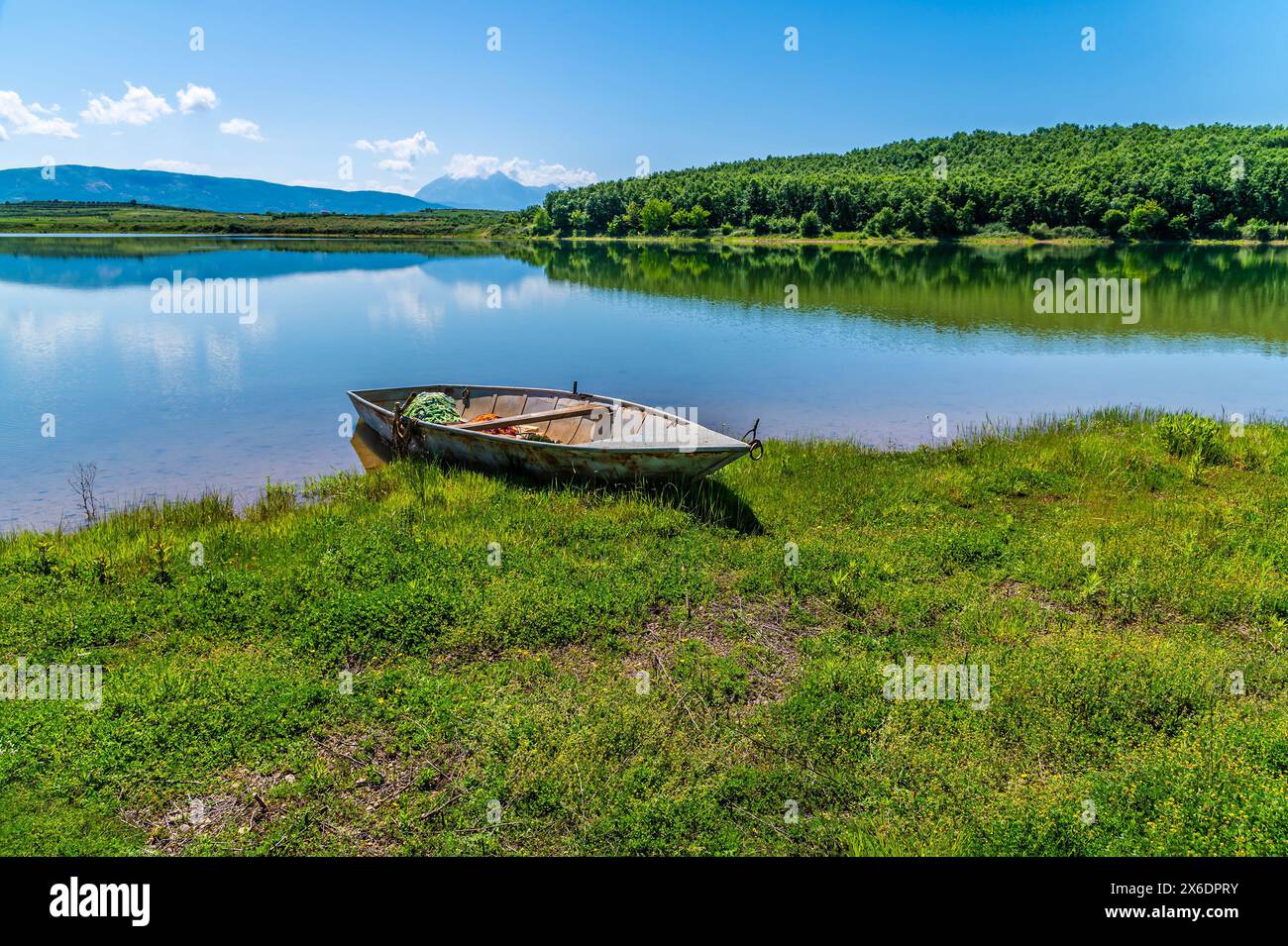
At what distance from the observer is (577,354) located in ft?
114

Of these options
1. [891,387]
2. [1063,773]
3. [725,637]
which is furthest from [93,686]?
[891,387]

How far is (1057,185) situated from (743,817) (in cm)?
13060

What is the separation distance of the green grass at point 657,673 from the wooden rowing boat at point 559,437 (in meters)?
0.62

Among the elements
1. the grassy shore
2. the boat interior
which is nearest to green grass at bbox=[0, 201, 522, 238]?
the grassy shore

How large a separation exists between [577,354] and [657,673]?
90.3 feet

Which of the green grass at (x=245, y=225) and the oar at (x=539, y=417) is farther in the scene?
the green grass at (x=245, y=225)

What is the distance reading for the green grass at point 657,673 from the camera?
6191 mm

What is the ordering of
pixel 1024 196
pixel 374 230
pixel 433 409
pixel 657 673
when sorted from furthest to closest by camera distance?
pixel 374 230
pixel 1024 196
pixel 433 409
pixel 657 673

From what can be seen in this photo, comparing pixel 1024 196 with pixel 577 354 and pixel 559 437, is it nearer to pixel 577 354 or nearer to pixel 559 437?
pixel 577 354

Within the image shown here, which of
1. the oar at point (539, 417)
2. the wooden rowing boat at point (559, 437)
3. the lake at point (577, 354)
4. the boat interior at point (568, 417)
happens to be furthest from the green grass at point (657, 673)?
the lake at point (577, 354)

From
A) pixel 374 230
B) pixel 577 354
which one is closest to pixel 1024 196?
pixel 577 354

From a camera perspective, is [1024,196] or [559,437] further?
[1024,196]

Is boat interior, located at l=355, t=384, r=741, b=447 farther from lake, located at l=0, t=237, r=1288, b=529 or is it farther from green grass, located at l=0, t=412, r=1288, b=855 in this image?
lake, located at l=0, t=237, r=1288, b=529

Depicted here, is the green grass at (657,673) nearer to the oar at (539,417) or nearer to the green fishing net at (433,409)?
the oar at (539,417)
